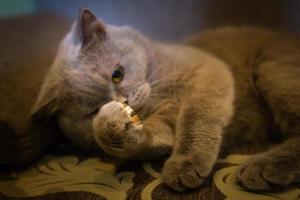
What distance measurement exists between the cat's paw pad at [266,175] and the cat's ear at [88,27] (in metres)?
0.64

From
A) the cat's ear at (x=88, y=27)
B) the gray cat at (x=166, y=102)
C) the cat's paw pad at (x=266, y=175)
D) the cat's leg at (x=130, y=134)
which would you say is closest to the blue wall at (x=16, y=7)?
the gray cat at (x=166, y=102)

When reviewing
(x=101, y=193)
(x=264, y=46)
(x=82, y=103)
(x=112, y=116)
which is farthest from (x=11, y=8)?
(x=264, y=46)

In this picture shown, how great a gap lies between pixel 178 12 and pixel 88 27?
549 millimetres

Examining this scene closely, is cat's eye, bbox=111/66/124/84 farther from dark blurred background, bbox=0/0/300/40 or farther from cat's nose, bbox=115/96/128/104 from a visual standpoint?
dark blurred background, bbox=0/0/300/40

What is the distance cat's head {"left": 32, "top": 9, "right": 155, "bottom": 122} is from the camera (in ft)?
3.70

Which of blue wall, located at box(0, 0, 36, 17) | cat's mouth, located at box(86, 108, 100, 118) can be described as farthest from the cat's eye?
blue wall, located at box(0, 0, 36, 17)

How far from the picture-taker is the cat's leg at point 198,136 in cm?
96

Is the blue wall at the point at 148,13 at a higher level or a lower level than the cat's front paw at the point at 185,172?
higher

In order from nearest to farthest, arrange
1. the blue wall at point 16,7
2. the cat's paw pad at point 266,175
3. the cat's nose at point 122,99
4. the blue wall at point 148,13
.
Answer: the cat's paw pad at point 266,175 < the cat's nose at point 122,99 < the blue wall at point 16,7 < the blue wall at point 148,13

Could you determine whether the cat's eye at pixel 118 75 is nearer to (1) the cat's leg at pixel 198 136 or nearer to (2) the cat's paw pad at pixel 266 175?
(1) the cat's leg at pixel 198 136

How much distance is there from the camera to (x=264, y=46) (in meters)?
1.42

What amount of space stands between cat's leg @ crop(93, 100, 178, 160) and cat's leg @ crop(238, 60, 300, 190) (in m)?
0.27

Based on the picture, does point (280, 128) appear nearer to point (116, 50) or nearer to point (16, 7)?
point (116, 50)

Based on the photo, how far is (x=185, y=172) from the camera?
0.96 metres
